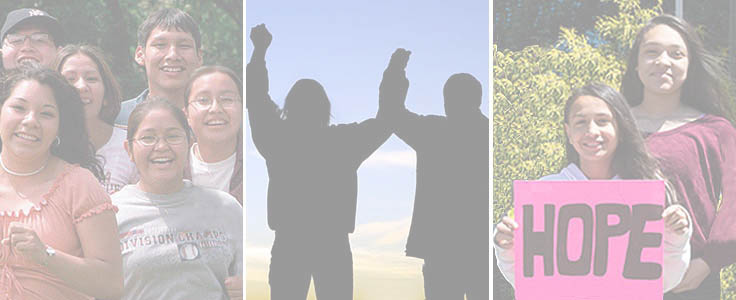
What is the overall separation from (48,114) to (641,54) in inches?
138

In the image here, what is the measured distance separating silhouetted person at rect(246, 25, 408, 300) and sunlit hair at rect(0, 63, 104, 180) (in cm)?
109

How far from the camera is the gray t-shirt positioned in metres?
5.62

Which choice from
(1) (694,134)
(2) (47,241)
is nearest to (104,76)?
(2) (47,241)

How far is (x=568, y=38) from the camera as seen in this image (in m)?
5.86

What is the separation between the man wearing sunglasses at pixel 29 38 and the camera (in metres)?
5.78

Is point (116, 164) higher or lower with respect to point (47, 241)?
higher

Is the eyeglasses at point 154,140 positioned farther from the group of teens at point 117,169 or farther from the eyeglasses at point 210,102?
the eyeglasses at point 210,102

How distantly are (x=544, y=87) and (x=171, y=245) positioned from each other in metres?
2.44

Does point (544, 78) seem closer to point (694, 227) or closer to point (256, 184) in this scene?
point (694, 227)

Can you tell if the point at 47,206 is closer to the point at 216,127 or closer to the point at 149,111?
the point at 149,111

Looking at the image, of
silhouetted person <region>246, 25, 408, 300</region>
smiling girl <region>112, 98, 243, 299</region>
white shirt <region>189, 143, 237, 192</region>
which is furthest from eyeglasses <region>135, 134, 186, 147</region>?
silhouetted person <region>246, 25, 408, 300</region>

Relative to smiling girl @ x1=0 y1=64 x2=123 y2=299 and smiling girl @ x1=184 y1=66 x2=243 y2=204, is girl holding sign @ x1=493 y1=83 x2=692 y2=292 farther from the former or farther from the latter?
smiling girl @ x1=0 y1=64 x2=123 y2=299

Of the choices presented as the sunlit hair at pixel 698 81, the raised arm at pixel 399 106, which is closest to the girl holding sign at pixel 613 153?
the sunlit hair at pixel 698 81

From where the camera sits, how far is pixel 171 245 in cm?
563
